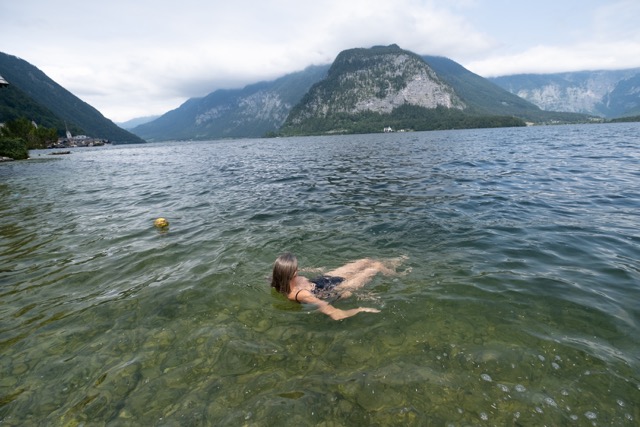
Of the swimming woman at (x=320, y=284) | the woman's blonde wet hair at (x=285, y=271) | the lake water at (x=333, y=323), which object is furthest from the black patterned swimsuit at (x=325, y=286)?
the lake water at (x=333, y=323)

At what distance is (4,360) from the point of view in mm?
6016

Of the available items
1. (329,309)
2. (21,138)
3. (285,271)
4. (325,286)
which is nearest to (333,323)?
(329,309)

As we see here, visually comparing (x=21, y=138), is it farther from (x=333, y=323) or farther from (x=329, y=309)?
(x=333, y=323)

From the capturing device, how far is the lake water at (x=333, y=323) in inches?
191

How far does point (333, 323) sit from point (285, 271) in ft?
6.19

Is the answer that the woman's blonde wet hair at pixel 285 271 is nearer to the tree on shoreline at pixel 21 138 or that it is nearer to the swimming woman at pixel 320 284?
the swimming woman at pixel 320 284

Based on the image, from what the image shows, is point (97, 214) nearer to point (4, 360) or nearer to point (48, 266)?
point (48, 266)

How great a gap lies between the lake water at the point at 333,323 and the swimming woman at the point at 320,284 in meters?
0.31

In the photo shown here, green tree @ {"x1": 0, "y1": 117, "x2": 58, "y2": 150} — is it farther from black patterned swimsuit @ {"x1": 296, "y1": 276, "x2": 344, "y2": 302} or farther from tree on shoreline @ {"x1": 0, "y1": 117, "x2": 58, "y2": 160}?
black patterned swimsuit @ {"x1": 296, "y1": 276, "x2": 344, "y2": 302}

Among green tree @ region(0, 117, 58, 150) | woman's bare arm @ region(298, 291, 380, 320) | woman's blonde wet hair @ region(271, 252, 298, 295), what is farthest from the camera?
green tree @ region(0, 117, 58, 150)

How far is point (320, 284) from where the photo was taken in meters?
8.46

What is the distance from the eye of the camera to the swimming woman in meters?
7.59

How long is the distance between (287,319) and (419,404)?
3534 millimetres

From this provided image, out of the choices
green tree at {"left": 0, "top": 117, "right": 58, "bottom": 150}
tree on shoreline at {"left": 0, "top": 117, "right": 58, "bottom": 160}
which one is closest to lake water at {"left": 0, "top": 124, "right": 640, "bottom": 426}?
tree on shoreline at {"left": 0, "top": 117, "right": 58, "bottom": 160}
